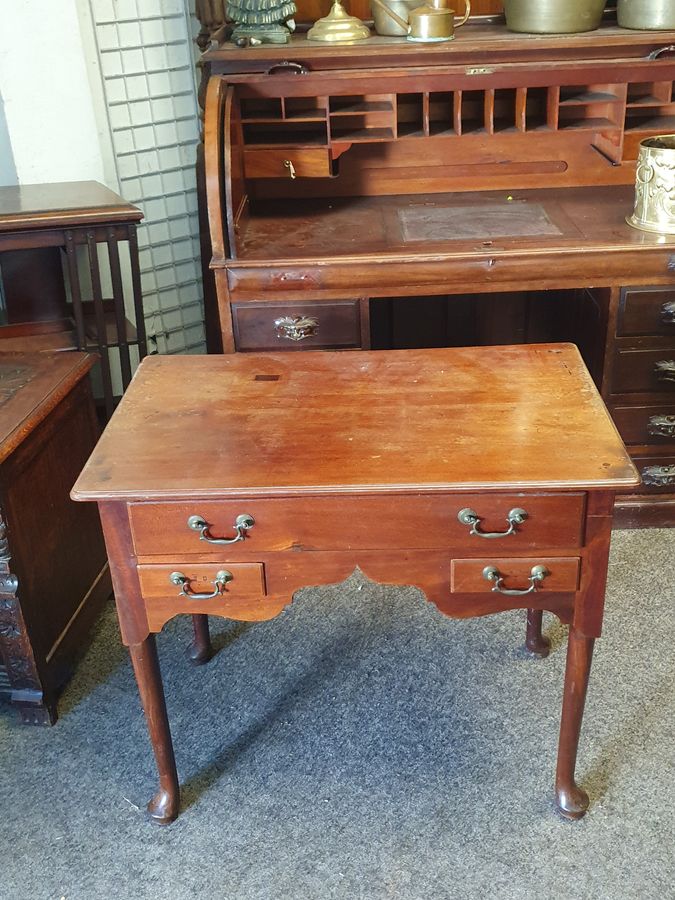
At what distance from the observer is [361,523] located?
59.9 inches

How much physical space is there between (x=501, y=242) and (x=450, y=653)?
95 cm

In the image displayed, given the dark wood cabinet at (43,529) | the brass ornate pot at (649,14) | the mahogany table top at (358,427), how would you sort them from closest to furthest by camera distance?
the mahogany table top at (358,427) < the dark wood cabinet at (43,529) < the brass ornate pot at (649,14)

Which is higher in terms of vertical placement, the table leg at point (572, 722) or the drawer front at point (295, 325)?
the drawer front at point (295, 325)

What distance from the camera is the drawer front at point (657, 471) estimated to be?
2488 millimetres

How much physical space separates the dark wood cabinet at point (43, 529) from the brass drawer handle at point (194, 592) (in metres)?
0.46

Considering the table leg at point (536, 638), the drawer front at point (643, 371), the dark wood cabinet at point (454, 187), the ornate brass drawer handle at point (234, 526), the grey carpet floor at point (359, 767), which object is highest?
the dark wood cabinet at point (454, 187)

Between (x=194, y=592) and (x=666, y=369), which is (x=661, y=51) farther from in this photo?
(x=194, y=592)

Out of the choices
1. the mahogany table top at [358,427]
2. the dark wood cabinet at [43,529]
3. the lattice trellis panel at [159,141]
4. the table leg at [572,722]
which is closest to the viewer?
the mahogany table top at [358,427]

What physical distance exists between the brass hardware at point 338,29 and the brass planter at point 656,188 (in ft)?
2.43

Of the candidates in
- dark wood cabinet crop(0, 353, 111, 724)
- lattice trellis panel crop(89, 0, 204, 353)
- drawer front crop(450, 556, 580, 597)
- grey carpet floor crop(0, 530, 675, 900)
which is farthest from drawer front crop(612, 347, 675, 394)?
lattice trellis panel crop(89, 0, 204, 353)

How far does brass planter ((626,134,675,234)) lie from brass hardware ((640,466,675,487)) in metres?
0.59

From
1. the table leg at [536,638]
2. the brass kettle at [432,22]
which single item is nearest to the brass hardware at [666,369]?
the table leg at [536,638]

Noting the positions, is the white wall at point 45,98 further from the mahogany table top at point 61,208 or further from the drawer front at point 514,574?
the drawer front at point 514,574

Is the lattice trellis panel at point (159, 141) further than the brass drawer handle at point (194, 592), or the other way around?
the lattice trellis panel at point (159, 141)
